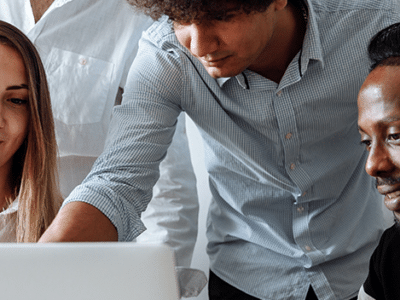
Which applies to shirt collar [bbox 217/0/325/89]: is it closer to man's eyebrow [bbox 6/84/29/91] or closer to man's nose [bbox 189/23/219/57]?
man's nose [bbox 189/23/219/57]

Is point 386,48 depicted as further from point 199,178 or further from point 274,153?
point 199,178

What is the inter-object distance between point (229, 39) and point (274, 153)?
0.34m

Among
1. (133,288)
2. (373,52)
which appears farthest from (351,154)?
(133,288)

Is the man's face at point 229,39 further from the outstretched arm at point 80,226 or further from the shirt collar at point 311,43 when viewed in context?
the outstretched arm at point 80,226

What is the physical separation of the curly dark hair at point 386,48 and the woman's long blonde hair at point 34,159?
71cm

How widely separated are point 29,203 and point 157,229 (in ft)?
1.31

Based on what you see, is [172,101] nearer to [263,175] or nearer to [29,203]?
[263,175]

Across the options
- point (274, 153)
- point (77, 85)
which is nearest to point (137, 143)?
point (274, 153)

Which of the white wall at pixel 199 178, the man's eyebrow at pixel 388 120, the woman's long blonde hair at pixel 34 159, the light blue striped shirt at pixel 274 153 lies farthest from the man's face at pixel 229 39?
the white wall at pixel 199 178

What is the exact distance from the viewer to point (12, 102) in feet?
3.61

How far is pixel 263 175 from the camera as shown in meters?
1.16

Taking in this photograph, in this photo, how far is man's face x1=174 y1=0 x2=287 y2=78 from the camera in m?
0.88

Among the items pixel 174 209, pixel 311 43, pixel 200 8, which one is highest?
pixel 200 8

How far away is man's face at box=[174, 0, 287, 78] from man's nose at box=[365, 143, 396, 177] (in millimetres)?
290
